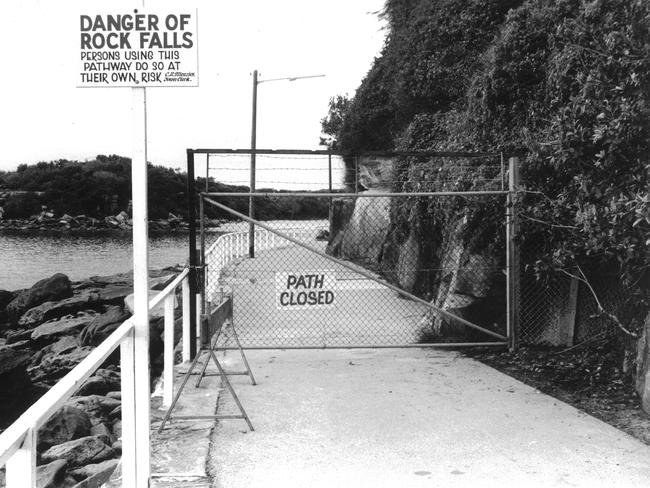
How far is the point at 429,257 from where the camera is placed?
12.8 metres

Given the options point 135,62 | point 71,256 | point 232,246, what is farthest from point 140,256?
point 71,256

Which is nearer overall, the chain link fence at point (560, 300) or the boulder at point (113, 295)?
the chain link fence at point (560, 300)

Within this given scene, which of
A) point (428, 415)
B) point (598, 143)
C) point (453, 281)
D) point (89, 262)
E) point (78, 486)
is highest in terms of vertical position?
point (598, 143)

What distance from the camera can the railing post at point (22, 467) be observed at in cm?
221

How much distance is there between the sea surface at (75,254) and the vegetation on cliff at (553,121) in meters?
6.51

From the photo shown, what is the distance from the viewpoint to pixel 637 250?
5.83 m

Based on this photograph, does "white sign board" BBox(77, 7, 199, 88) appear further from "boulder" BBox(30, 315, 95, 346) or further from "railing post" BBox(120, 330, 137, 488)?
"boulder" BBox(30, 315, 95, 346)

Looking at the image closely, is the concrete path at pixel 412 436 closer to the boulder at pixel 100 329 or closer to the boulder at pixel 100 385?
the boulder at pixel 100 385

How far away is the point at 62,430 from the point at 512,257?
204 inches

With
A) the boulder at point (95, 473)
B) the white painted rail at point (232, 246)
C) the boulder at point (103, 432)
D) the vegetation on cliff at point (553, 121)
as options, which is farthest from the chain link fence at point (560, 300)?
the boulder at point (103, 432)

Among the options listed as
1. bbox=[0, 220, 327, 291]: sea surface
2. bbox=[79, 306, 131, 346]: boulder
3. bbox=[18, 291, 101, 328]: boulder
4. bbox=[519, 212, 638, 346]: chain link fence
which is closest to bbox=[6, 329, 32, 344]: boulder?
bbox=[18, 291, 101, 328]: boulder

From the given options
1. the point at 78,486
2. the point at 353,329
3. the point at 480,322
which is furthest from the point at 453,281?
the point at 78,486

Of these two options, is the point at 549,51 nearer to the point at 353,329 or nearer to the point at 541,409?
the point at 353,329

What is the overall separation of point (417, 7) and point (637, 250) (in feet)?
50.6
